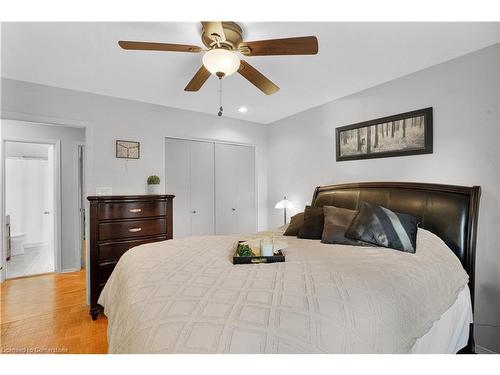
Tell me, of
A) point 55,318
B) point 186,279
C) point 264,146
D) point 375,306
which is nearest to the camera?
point 375,306

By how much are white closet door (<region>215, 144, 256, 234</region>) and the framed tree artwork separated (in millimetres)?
1589

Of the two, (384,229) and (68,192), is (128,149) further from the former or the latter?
(384,229)

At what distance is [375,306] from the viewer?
0.99 metres

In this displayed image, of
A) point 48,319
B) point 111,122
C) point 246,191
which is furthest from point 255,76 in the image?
point 48,319

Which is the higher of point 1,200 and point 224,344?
point 1,200

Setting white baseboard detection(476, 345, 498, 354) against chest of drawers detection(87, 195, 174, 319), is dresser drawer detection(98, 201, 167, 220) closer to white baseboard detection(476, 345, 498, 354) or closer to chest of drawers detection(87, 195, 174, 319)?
chest of drawers detection(87, 195, 174, 319)

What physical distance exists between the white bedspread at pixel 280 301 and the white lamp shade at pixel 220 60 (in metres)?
1.19

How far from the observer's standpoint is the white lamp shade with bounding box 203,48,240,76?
58.7 inches

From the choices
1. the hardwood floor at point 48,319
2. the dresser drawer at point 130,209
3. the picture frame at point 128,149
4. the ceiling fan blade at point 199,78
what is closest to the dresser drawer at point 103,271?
the hardwood floor at point 48,319

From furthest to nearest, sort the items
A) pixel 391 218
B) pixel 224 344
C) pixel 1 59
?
pixel 1 59, pixel 391 218, pixel 224 344

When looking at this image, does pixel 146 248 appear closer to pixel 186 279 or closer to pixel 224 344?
pixel 186 279

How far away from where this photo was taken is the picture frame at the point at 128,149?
3023mm
